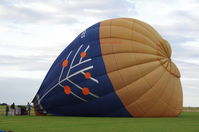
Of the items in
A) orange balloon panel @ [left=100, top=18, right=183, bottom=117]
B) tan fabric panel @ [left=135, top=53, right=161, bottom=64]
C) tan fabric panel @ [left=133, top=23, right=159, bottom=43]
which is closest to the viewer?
orange balloon panel @ [left=100, top=18, right=183, bottom=117]

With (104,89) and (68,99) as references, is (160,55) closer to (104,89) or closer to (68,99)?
(104,89)

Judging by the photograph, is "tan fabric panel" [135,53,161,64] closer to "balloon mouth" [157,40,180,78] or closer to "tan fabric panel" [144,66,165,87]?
"balloon mouth" [157,40,180,78]

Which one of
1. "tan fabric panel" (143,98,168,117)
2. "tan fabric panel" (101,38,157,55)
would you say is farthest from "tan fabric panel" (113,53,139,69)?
"tan fabric panel" (143,98,168,117)

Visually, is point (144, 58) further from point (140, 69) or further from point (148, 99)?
point (148, 99)

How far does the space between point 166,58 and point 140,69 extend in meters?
3.07

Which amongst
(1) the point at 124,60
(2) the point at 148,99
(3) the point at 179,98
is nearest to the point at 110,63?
(1) the point at 124,60

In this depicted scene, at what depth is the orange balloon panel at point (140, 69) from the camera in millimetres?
24969

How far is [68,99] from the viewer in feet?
87.9

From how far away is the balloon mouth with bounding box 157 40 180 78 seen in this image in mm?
26797

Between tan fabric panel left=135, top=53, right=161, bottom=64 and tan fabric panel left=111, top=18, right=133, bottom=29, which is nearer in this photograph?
tan fabric panel left=135, top=53, right=161, bottom=64

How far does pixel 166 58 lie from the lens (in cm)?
2728

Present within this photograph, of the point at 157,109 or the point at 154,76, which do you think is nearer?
the point at 154,76
